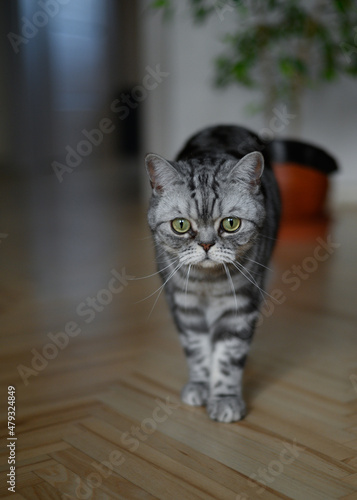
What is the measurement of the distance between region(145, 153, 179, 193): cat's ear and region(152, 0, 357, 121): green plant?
1.95m

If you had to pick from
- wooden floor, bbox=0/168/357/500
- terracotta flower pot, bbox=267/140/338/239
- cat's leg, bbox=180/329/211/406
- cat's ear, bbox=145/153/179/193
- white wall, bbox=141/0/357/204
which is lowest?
wooden floor, bbox=0/168/357/500

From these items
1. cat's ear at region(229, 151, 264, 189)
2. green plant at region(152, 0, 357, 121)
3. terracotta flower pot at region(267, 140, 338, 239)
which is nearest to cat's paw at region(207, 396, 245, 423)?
cat's ear at region(229, 151, 264, 189)

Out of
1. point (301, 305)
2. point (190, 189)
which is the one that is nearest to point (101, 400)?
point (190, 189)

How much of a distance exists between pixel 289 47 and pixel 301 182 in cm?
92

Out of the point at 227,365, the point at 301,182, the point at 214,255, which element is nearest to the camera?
the point at 214,255

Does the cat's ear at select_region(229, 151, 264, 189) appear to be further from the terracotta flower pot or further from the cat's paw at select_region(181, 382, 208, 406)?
the terracotta flower pot

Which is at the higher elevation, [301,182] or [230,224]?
[230,224]

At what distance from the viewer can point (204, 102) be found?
4.46 m

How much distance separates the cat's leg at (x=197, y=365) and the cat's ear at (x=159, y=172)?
0.36 meters

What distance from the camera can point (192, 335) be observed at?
1.51 m

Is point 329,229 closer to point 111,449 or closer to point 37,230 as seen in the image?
point 37,230

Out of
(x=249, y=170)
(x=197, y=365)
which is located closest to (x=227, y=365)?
(x=197, y=365)

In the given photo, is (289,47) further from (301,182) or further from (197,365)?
(197,365)

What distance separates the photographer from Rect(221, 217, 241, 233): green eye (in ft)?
4.36
